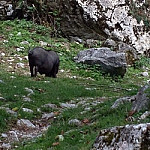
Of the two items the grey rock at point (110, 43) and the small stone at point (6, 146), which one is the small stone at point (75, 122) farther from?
the grey rock at point (110, 43)

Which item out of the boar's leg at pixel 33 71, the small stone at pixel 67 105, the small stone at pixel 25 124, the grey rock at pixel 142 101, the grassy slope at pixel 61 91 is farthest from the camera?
the boar's leg at pixel 33 71

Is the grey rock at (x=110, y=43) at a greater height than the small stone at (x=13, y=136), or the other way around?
the small stone at (x=13, y=136)

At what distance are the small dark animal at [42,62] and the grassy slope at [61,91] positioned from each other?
472 millimetres

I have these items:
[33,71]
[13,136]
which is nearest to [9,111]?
[13,136]

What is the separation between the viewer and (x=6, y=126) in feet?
28.8

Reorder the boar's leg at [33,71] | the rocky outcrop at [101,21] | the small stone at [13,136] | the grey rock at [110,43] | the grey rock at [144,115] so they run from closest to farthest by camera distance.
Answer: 1. the grey rock at [144,115]
2. the small stone at [13,136]
3. the boar's leg at [33,71]
4. the grey rock at [110,43]
5. the rocky outcrop at [101,21]

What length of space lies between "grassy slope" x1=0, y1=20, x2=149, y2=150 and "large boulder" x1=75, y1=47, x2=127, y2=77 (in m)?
0.47

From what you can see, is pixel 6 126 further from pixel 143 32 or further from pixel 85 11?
pixel 143 32

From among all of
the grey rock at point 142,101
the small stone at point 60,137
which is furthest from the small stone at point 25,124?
the grey rock at point 142,101

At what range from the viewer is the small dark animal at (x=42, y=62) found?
620 inches

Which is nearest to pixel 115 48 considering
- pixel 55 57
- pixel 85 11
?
pixel 85 11

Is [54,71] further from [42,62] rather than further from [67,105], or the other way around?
[67,105]

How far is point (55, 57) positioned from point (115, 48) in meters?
6.28

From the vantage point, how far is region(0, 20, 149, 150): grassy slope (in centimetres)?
742
